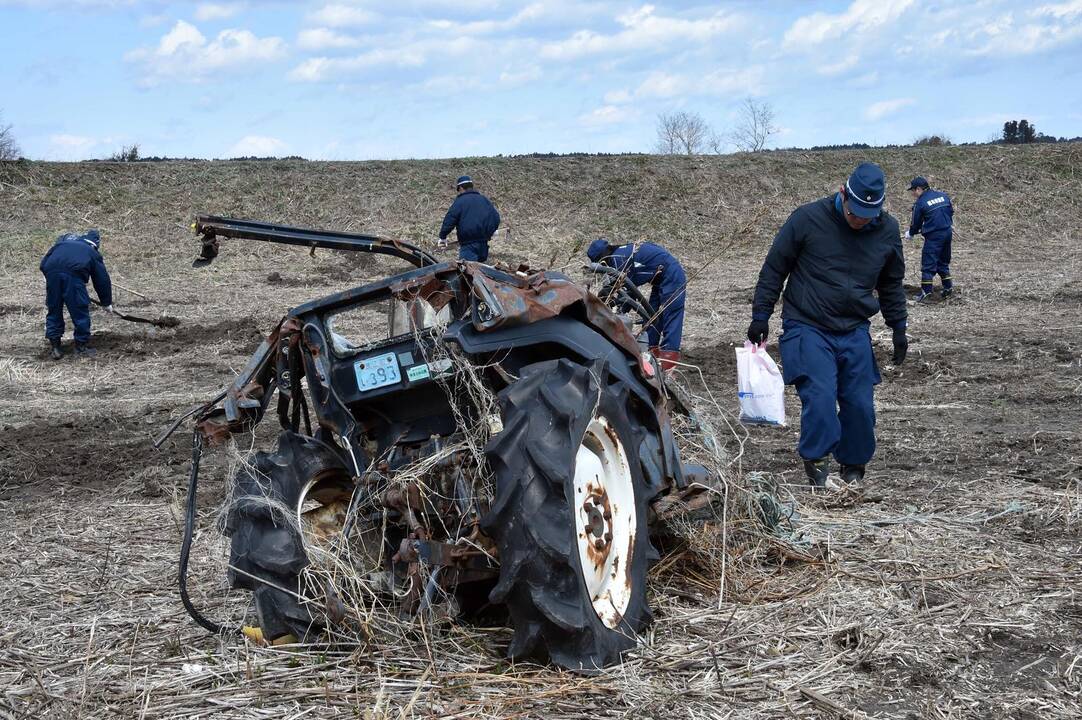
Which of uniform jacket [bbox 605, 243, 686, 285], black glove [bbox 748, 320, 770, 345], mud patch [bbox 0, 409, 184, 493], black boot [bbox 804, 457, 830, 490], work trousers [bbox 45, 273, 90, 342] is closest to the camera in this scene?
black boot [bbox 804, 457, 830, 490]

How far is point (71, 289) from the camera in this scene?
14.9 m

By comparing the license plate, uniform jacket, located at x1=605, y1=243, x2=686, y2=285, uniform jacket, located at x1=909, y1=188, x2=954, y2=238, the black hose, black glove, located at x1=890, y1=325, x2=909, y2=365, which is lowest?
the black hose

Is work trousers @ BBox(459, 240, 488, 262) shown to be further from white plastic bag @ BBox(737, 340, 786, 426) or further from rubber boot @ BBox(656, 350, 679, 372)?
white plastic bag @ BBox(737, 340, 786, 426)

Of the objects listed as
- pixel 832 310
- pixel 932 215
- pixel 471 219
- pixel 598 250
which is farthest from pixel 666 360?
pixel 932 215

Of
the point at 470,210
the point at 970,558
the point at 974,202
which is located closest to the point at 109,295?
the point at 470,210

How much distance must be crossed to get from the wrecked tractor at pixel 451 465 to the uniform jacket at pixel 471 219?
37.2ft

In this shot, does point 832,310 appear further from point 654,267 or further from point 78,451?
point 78,451

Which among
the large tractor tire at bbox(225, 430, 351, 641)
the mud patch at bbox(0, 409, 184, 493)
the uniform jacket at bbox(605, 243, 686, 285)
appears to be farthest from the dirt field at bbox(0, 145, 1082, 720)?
the uniform jacket at bbox(605, 243, 686, 285)

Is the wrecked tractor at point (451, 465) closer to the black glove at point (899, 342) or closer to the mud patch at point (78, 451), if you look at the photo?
the black glove at point (899, 342)

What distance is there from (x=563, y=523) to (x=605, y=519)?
1.58 feet

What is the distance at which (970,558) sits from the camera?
5551mm

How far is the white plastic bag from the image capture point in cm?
748

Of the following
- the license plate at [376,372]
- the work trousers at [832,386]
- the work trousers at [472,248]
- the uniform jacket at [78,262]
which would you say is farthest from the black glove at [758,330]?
the uniform jacket at [78,262]

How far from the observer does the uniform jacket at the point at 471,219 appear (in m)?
16.1
